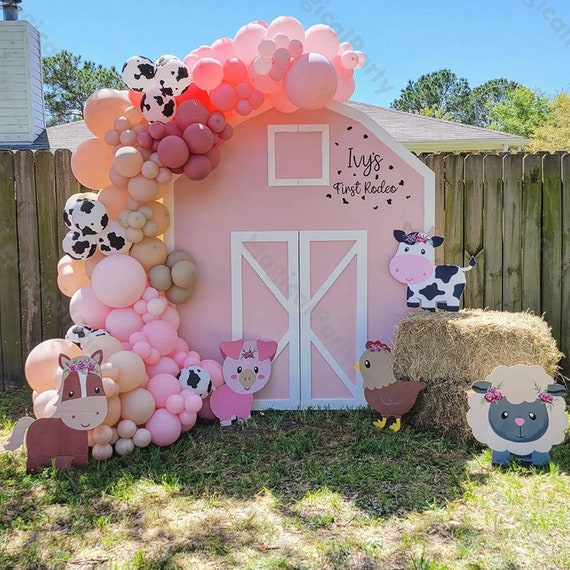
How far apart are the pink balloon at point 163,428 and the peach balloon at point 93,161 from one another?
→ 1869 millimetres

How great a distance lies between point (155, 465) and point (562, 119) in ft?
71.8

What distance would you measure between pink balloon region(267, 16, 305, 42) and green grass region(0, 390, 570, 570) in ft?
9.71

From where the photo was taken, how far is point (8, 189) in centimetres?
522

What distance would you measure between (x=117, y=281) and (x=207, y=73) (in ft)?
5.35

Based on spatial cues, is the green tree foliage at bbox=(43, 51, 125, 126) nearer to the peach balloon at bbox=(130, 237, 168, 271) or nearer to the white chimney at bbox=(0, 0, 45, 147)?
the white chimney at bbox=(0, 0, 45, 147)

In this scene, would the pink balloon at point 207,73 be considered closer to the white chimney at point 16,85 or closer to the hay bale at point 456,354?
the hay bale at point 456,354

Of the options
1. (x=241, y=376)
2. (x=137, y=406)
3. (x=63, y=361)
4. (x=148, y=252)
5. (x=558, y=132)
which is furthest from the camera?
(x=558, y=132)

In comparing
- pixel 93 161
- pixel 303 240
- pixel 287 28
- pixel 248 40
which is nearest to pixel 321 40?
pixel 287 28

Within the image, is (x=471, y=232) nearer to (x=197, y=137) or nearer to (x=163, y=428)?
(x=197, y=137)

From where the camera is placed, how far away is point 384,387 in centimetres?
432

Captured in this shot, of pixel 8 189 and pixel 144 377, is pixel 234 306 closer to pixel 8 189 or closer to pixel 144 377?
pixel 144 377

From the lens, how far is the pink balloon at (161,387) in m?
4.11

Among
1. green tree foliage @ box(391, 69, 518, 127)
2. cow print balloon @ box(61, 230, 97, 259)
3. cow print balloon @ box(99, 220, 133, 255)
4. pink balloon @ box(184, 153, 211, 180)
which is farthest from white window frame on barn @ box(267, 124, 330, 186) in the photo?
green tree foliage @ box(391, 69, 518, 127)

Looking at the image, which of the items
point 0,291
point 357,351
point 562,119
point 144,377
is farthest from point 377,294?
point 562,119
